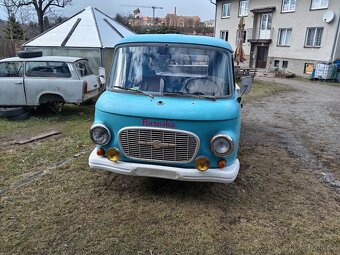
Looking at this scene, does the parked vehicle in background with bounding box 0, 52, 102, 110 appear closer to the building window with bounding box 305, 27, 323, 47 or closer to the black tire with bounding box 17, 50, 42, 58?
the black tire with bounding box 17, 50, 42, 58

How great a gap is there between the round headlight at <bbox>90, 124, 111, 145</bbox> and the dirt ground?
91 centimetres

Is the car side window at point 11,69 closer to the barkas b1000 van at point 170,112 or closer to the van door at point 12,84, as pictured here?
the van door at point 12,84

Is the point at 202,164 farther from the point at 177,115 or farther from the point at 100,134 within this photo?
the point at 100,134

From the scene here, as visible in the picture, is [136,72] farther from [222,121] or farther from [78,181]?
[78,181]

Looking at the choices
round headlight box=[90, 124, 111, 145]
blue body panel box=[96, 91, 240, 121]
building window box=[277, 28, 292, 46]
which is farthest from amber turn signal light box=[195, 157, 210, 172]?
building window box=[277, 28, 292, 46]

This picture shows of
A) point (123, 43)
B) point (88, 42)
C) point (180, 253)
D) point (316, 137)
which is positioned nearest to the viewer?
point (180, 253)

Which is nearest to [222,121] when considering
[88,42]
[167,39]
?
[167,39]

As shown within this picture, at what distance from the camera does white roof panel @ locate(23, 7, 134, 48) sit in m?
12.5

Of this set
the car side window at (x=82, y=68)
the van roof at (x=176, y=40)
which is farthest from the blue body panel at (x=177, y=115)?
the car side window at (x=82, y=68)

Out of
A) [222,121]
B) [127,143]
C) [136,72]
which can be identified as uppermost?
[136,72]

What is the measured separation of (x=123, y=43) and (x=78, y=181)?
2298 millimetres

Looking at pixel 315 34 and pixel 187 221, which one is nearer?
pixel 187 221

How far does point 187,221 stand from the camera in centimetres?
388

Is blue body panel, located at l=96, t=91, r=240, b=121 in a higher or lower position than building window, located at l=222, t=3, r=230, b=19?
lower
